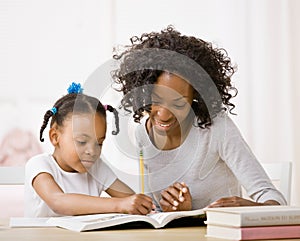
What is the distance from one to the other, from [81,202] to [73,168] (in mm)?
237

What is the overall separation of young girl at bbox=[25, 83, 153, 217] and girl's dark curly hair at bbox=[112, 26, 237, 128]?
0.28 feet

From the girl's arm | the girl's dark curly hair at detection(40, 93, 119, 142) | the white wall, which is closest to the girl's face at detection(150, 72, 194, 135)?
the girl's dark curly hair at detection(40, 93, 119, 142)

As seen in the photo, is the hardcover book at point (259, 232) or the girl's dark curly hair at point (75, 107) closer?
the hardcover book at point (259, 232)

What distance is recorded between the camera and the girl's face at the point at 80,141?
64.9 inches

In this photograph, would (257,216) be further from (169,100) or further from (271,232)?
(169,100)

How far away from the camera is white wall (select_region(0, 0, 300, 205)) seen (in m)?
2.98

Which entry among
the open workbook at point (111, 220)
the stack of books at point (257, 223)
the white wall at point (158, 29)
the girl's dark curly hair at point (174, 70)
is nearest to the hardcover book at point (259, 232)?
the stack of books at point (257, 223)

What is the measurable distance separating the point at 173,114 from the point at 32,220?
0.42m

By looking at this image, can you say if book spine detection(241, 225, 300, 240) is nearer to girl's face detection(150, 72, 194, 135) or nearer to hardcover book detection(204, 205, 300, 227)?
hardcover book detection(204, 205, 300, 227)

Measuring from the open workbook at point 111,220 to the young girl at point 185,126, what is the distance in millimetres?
198

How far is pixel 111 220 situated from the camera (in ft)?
4.36

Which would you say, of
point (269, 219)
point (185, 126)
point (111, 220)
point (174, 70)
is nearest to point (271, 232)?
point (269, 219)

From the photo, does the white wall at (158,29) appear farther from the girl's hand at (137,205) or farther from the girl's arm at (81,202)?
the girl's hand at (137,205)

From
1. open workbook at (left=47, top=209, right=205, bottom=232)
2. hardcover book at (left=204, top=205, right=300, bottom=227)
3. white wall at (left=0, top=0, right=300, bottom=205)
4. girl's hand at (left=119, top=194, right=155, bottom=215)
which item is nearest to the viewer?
hardcover book at (left=204, top=205, right=300, bottom=227)
